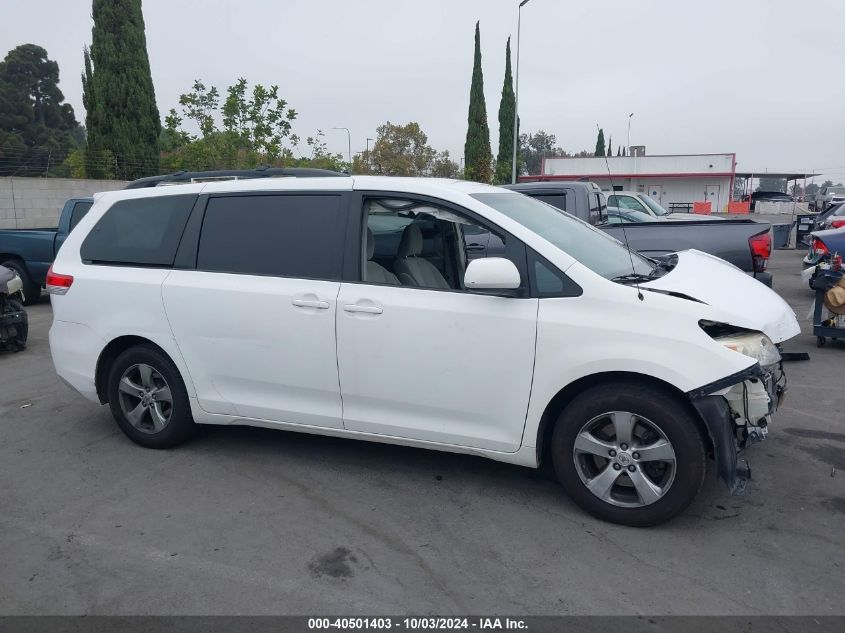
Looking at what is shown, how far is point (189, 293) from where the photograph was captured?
475 cm

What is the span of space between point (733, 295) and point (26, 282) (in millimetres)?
11714

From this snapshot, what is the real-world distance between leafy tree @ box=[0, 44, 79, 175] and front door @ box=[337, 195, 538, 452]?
50.7 m

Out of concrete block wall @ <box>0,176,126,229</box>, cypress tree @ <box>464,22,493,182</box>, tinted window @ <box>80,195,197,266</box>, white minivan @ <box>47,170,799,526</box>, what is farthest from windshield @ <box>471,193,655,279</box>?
cypress tree @ <box>464,22,493,182</box>

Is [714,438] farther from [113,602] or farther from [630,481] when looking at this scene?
[113,602]

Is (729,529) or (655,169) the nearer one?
(729,529)

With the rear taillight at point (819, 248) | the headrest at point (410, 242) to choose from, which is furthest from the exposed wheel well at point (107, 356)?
the rear taillight at point (819, 248)

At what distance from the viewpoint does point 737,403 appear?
12.2 ft

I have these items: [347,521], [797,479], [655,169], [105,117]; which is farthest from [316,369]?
[655,169]

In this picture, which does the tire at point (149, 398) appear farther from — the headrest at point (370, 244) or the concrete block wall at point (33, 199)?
the concrete block wall at point (33, 199)

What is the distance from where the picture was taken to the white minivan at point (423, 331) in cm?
368

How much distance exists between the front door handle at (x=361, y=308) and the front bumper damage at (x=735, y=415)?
178cm

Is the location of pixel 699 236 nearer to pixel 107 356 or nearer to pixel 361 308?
pixel 361 308

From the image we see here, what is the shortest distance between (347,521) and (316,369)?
37.8 inches

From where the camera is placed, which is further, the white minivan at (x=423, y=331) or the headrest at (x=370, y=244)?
the headrest at (x=370, y=244)
